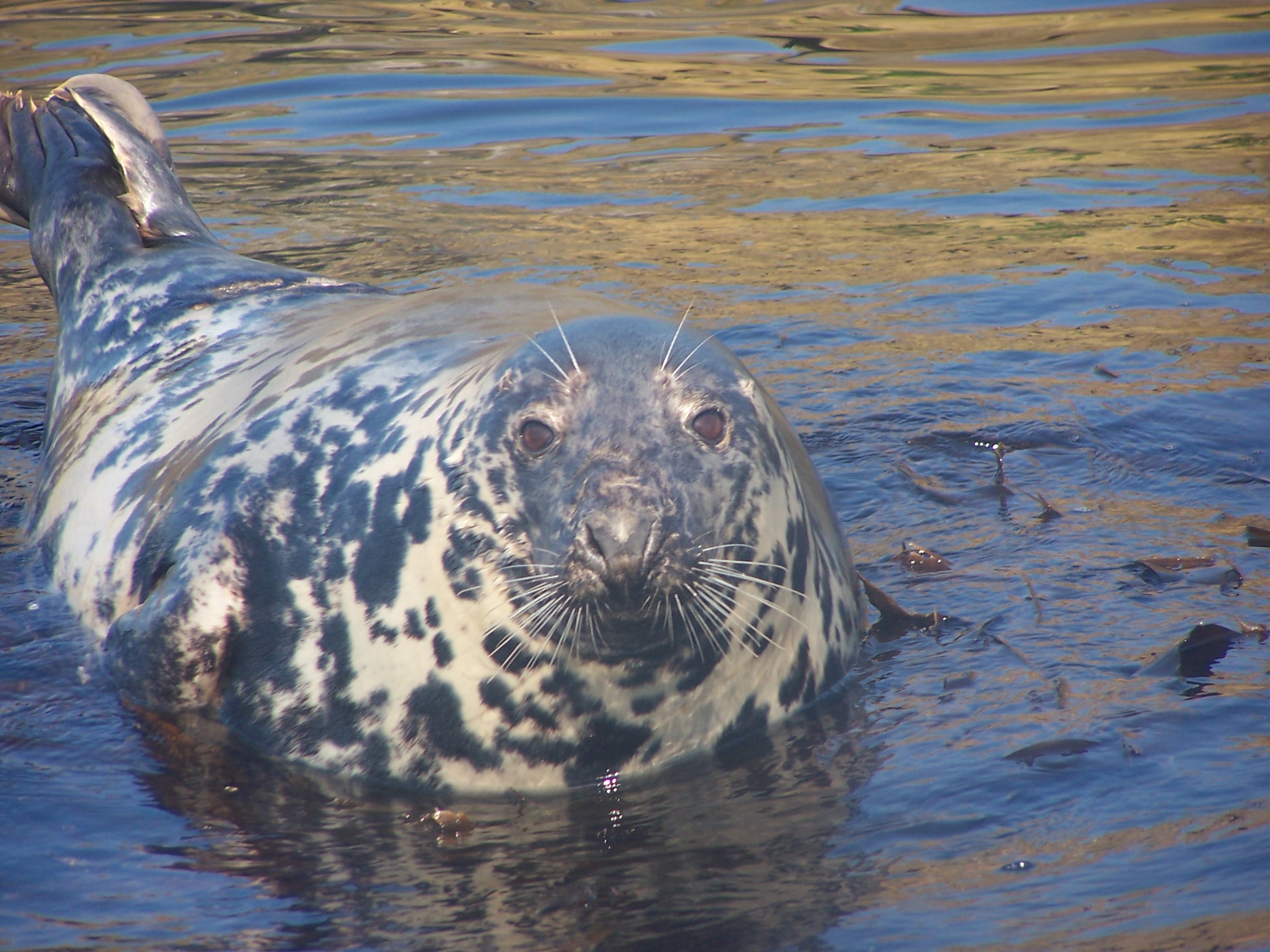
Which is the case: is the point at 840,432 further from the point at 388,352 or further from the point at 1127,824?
the point at 1127,824

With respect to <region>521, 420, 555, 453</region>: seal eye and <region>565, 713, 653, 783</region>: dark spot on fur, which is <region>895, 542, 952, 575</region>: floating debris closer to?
<region>565, 713, 653, 783</region>: dark spot on fur

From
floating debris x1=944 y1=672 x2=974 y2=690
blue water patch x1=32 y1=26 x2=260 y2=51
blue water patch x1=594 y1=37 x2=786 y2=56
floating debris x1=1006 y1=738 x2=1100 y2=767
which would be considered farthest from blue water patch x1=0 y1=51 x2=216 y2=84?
floating debris x1=1006 y1=738 x2=1100 y2=767

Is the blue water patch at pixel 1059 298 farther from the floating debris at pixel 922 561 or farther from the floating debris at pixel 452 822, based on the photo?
the floating debris at pixel 452 822

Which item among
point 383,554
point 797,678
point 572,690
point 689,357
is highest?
point 689,357

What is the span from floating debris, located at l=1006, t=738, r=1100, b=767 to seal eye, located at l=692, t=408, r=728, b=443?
3.06 feet

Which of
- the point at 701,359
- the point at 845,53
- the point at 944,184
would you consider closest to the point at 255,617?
the point at 701,359

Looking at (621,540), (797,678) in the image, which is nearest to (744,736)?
(797,678)

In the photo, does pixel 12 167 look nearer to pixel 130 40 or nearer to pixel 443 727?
pixel 443 727

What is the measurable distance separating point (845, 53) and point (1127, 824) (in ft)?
36.4

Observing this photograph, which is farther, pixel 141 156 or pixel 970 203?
pixel 970 203

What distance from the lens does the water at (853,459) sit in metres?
2.75

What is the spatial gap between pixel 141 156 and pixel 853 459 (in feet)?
9.42

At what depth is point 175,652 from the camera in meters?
3.49

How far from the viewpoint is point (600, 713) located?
3.23 m
